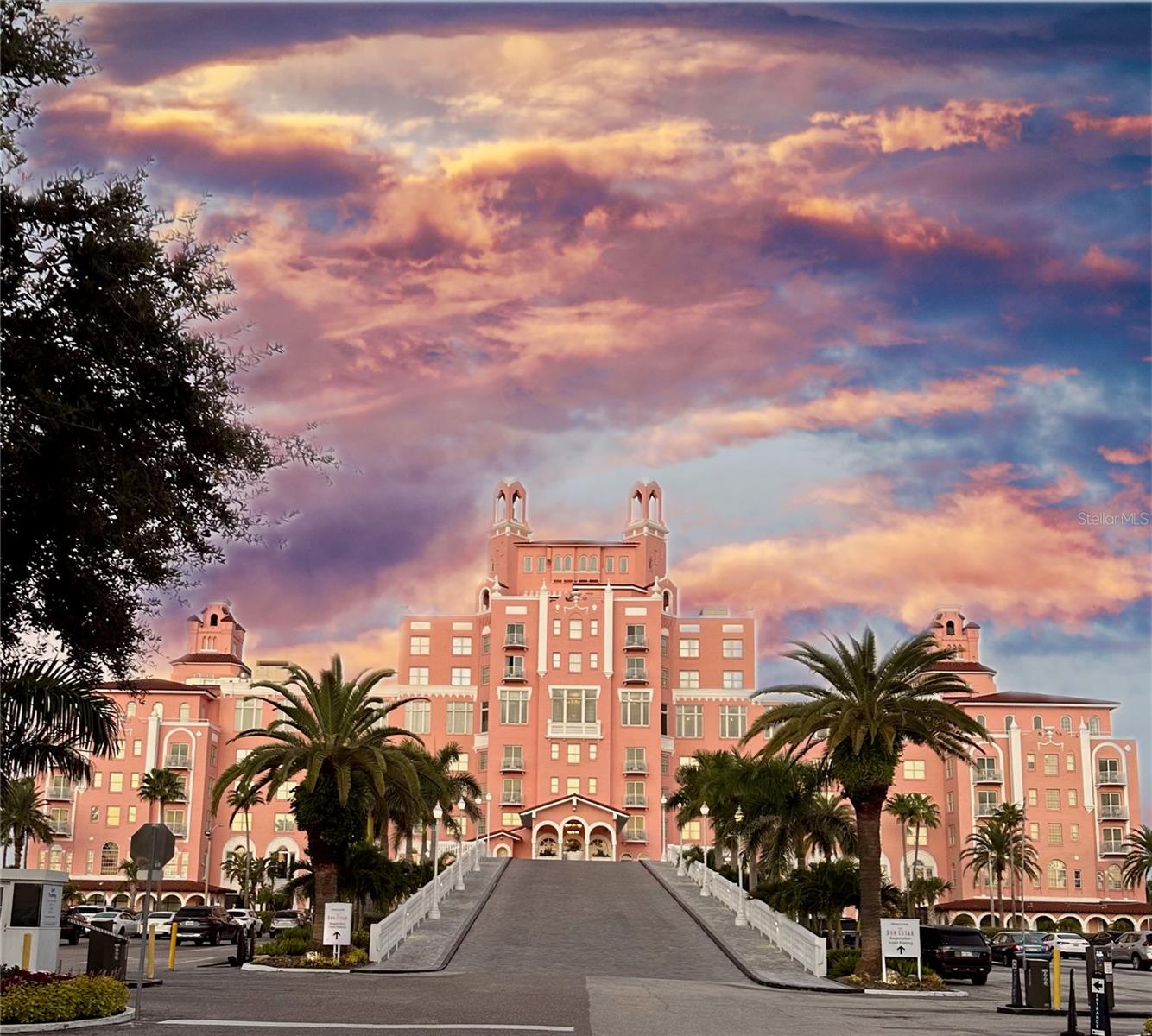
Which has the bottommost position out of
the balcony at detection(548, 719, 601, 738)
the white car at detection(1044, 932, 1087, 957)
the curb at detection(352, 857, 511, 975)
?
the white car at detection(1044, 932, 1087, 957)

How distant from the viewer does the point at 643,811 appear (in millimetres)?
104125

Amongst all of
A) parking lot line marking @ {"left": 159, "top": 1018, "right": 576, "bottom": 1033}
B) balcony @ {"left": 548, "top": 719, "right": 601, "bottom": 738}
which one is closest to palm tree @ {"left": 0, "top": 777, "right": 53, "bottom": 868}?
balcony @ {"left": 548, "top": 719, "right": 601, "bottom": 738}

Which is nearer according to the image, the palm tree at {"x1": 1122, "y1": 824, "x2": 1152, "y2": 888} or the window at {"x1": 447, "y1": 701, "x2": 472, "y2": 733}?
the palm tree at {"x1": 1122, "y1": 824, "x2": 1152, "y2": 888}

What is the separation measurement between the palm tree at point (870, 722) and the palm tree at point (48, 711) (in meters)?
19.5

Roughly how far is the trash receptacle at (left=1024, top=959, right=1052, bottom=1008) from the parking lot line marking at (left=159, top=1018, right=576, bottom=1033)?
12491mm

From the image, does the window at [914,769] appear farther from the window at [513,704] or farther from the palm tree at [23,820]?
the palm tree at [23,820]

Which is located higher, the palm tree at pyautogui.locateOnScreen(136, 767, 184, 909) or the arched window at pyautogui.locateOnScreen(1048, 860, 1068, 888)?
the palm tree at pyautogui.locateOnScreen(136, 767, 184, 909)

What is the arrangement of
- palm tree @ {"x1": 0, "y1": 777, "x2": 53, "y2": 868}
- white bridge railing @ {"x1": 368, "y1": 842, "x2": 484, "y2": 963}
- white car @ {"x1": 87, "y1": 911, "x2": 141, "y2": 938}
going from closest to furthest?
1. white bridge railing @ {"x1": 368, "y1": 842, "x2": 484, "y2": 963}
2. white car @ {"x1": 87, "y1": 911, "x2": 141, "y2": 938}
3. palm tree @ {"x1": 0, "y1": 777, "x2": 53, "y2": 868}

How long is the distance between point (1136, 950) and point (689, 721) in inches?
2171

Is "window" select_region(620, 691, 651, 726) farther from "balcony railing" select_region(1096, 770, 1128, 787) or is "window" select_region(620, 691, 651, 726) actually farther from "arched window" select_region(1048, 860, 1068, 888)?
"balcony railing" select_region(1096, 770, 1128, 787)

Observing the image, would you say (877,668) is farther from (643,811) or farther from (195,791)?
(195,791)

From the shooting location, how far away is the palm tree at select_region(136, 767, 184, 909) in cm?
9975

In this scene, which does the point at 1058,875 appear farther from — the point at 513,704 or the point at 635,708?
the point at 513,704

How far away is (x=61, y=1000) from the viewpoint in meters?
17.5
